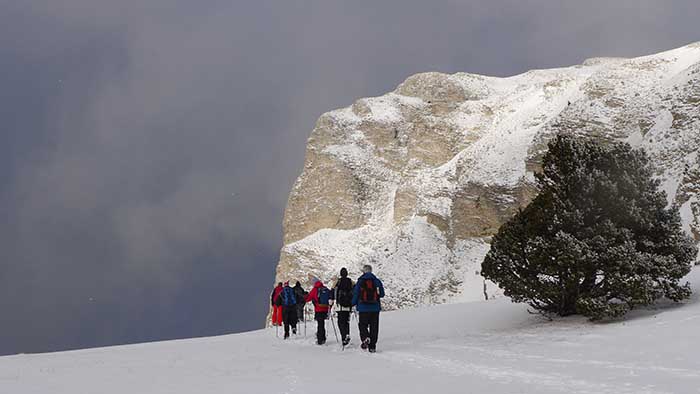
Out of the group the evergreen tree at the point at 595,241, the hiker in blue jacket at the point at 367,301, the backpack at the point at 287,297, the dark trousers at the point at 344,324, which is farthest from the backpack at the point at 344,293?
the evergreen tree at the point at 595,241

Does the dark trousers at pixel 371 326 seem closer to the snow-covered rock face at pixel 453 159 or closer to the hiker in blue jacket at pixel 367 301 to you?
the hiker in blue jacket at pixel 367 301

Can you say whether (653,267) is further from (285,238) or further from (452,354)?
(285,238)

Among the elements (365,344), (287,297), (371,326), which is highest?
(287,297)

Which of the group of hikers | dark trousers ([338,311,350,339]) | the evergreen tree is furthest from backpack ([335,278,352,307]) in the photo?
the evergreen tree

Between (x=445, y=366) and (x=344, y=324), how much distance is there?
19.1 feet

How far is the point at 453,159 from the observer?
12788 cm

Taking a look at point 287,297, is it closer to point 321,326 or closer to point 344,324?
point 321,326

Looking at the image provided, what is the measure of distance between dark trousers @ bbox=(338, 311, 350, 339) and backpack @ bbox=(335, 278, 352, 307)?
273 mm

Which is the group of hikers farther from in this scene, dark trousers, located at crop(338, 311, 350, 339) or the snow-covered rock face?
the snow-covered rock face

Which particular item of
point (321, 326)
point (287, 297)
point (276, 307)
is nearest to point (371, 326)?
point (321, 326)

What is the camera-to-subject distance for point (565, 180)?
63.4 ft

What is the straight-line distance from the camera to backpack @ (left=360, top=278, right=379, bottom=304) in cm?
1535

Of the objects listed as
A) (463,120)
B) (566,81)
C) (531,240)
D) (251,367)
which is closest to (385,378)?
(251,367)

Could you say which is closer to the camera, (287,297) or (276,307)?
(287,297)
